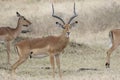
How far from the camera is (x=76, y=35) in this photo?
25547 mm

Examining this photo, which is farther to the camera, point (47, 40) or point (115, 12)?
point (115, 12)

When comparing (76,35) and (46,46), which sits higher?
(76,35)

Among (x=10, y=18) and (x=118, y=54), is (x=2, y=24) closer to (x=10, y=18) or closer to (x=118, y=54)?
(x=10, y=18)

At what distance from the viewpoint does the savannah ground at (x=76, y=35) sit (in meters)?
14.4

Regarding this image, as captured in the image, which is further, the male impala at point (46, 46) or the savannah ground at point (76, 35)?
the savannah ground at point (76, 35)

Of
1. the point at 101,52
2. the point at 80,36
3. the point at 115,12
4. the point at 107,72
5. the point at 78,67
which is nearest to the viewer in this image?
the point at 107,72

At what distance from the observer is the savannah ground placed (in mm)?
14445

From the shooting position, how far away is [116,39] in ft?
58.2

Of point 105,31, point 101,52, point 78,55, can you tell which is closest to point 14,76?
point 78,55

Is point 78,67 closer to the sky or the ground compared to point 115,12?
closer to the ground

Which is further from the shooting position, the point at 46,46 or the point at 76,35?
the point at 76,35

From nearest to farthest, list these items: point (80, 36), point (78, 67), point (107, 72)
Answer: point (107, 72), point (78, 67), point (80, 36)

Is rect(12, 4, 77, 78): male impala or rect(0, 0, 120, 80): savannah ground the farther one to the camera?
rect(0, 0, 120, 80): savannah ground

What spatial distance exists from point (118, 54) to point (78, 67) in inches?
172
